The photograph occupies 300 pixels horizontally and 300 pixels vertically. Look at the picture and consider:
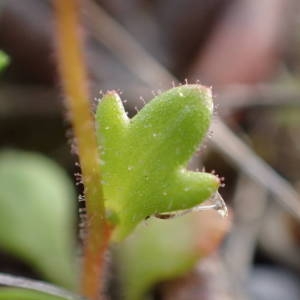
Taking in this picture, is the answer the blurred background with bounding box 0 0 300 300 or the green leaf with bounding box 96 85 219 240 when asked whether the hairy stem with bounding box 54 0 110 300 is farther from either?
the blurred background with bounding box 0 0 300 300

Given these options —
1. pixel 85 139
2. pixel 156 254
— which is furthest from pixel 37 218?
pixel 85 139

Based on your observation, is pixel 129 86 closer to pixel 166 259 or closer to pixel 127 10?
pixel 127 10

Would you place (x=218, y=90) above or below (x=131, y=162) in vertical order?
above

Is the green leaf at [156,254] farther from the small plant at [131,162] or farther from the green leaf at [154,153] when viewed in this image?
the green leaf at [154,153]

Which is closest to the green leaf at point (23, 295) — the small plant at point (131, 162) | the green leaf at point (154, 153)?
the small plant at point (131, 162)

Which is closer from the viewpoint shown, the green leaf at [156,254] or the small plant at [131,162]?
the small plant at [131,162]

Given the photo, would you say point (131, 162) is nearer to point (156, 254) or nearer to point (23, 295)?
point (23, 295)
